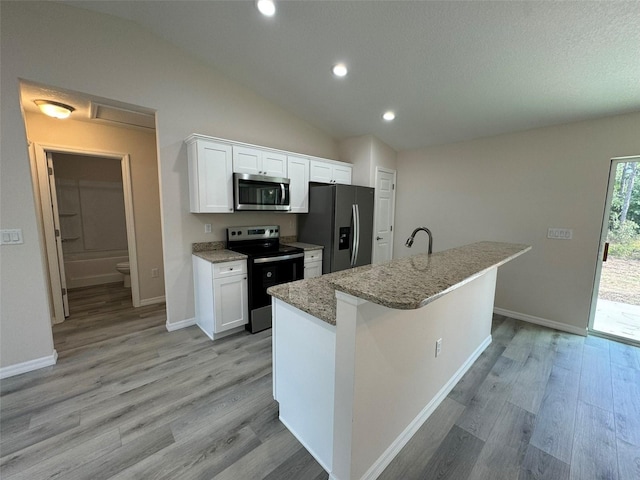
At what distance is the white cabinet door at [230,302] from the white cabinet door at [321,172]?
170cm

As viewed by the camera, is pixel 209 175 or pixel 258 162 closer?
pixel 209 175

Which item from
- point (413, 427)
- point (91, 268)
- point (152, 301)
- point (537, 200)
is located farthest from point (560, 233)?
point (91, 268)

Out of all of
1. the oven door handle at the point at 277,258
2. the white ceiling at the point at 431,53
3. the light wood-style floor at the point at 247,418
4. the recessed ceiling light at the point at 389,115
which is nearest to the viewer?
the light wood-style floor at the point at 247,418

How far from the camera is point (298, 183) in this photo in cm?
357

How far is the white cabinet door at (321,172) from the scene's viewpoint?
372 centimetres

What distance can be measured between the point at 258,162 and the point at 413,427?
2885 mm

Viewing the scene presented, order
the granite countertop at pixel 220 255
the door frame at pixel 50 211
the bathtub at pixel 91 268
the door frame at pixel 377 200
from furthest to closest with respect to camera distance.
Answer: the bathtub at pixel 91 268 < the door frame at pixel 377 200 < the door frame at pixel 50 211 < the granite countertop at pixel 220 255

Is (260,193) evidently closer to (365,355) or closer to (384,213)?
(384,213)

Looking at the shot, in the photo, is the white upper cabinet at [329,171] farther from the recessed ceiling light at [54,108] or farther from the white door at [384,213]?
the recessed ceiling light at [54,108]

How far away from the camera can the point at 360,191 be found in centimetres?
379

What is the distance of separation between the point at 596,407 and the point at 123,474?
315 centimetres

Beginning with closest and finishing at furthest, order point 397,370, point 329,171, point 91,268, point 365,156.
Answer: point 397,370 < point 329,171 < point 365,156 < point 91,268

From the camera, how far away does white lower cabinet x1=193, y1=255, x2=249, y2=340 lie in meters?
2.76

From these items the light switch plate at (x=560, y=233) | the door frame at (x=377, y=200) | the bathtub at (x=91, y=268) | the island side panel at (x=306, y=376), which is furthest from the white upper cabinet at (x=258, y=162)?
the bathtub at (x=91, y=268)
